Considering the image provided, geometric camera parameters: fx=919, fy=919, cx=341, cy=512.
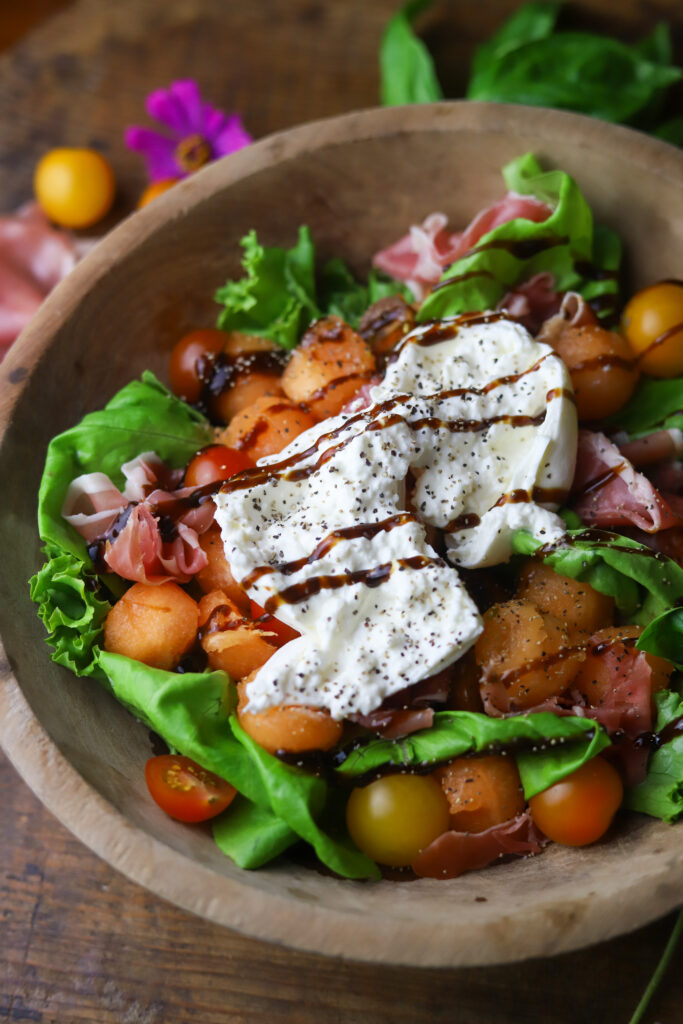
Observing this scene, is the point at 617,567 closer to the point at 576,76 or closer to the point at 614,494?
the point at 614,494

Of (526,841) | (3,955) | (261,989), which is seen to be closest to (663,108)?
(526,841)

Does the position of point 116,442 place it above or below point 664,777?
above

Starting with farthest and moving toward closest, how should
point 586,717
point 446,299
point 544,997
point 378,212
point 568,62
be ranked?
point 568,62, point 378,212, point 446,299, point 544,997, point 586,717

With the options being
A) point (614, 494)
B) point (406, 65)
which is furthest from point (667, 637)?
point (406, 65)

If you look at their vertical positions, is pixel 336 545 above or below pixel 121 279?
below

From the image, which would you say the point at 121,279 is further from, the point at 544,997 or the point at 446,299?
the point at 544,997

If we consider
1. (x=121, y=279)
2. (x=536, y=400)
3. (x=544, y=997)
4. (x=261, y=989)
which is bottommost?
(x=544, y=997)

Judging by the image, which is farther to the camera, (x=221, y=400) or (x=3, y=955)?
(x=221, y=400)
